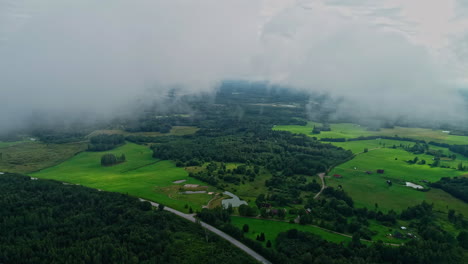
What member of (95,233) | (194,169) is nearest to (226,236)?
(95,233)

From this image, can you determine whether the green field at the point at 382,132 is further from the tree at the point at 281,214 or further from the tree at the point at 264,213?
the tree at the point at 264,213

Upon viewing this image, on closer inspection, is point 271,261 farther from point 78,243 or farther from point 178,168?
point 178,168

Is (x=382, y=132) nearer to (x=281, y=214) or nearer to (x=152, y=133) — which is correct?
(x=281, y=214)

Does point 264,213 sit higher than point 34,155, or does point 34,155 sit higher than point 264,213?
point 264,213

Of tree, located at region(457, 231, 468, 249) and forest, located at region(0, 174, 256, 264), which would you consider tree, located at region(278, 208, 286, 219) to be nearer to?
forest, located at region(0, 174, 256, 264)

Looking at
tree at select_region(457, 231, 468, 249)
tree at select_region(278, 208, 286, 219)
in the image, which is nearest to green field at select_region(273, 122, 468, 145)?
tree at select_region(278, 208, 286, 219)

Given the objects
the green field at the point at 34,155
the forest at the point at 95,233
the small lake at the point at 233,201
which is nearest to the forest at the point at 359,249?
the forest at the point at 95,233
